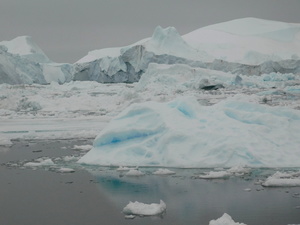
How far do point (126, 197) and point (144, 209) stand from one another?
700 mm

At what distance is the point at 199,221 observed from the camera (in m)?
4.21

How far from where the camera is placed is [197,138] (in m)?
7.14

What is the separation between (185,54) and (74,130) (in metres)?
27.8

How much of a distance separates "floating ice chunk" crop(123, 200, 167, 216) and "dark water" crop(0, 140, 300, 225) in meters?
0.08

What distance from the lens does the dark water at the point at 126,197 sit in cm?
434

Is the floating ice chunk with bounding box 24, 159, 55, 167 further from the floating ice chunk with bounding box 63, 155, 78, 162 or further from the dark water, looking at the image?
the floating ice chunk with bounding box 63, 155, 78, 162

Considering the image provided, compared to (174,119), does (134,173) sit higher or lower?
lower

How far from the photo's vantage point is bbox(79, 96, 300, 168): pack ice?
681 cm

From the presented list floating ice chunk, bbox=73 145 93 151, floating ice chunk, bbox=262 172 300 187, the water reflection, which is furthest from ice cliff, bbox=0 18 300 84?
floating ice chunk, bbox=262 172 300 187

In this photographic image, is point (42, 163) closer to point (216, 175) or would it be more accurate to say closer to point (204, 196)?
point (216, 175)

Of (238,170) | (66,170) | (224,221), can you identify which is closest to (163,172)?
(238,170)

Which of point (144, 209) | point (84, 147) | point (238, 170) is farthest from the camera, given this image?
point (84, 147)

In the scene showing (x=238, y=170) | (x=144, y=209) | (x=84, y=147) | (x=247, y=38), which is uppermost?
(x=247, y=38)

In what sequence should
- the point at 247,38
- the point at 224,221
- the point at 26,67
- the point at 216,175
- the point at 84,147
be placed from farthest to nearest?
the point at 247,38, the point at 26,67, the point at 84,147, the point at 216,175, the point at 224,221
